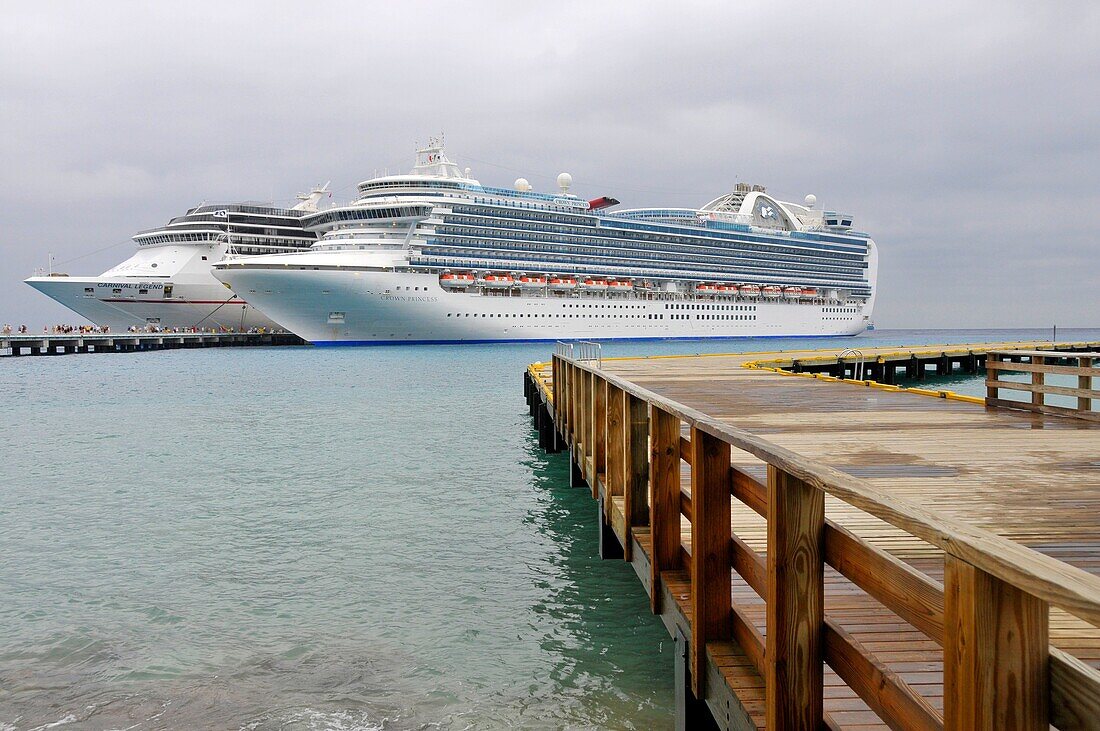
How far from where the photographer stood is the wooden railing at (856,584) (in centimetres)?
160

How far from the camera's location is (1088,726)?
1473 mm

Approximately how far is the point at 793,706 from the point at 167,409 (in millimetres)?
25373

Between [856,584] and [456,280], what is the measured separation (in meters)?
60.3

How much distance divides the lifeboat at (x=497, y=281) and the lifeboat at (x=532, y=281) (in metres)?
0.79

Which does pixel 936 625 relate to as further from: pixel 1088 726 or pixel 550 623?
pixel 550 623

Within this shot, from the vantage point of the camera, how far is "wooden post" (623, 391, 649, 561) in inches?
236

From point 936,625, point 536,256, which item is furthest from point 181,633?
point 536,256

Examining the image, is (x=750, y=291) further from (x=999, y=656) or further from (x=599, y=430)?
(x=999, y=656)

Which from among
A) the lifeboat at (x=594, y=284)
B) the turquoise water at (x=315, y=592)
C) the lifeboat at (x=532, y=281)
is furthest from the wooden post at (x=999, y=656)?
the lifeboat at (x=594, y=284)

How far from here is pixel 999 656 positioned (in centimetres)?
165

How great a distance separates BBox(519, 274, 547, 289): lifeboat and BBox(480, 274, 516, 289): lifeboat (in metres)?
0.79

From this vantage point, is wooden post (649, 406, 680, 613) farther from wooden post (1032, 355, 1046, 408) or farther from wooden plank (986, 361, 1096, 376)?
wooden post (1032, 355, 1046, 408)

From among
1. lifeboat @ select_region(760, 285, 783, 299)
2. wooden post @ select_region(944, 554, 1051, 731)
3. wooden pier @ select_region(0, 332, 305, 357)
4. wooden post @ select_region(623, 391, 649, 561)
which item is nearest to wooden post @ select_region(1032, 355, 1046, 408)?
wooden post @ select_region(623, 391, 649, 561)

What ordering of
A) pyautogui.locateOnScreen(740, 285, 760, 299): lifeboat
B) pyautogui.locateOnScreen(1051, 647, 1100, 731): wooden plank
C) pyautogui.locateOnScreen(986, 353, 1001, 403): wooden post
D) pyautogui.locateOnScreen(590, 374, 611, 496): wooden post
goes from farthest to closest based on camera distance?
pyautogui.locateOnScreen(740, 285, 760, 299): lifeboat → pyautogui.locateOnScreen(986, 353, 1001, 403): wooden post → pyautogui.locateOnScreen(590, 374, 611, 496): wooden post → pyautogui.locateOnScreen(1051, 647, 1100, 731): wooden plank
